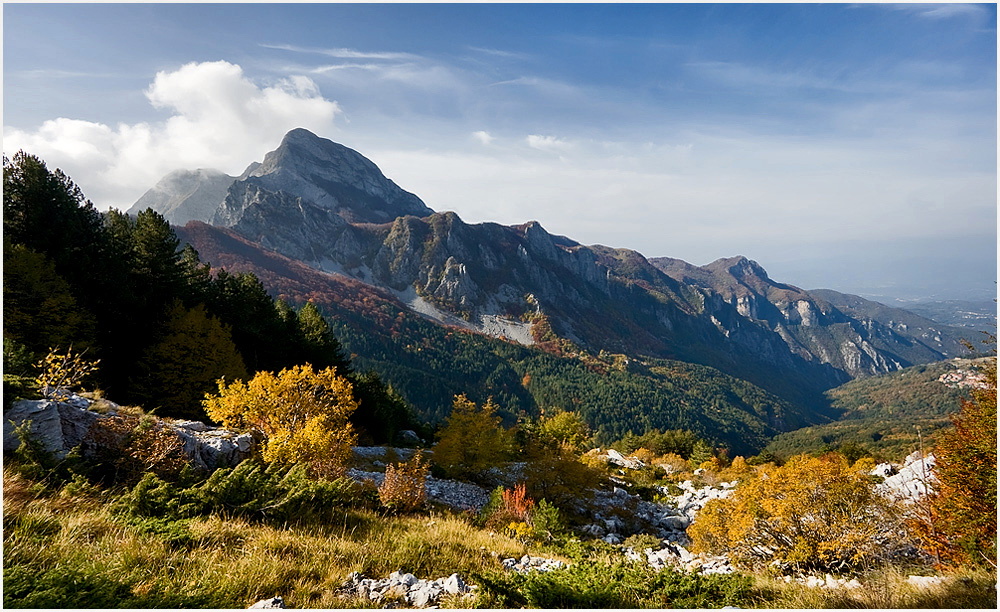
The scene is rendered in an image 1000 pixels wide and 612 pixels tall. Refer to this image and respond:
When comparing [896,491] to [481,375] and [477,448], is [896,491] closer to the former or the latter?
[477,448]

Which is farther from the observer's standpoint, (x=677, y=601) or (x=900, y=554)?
(x=900, y=554)

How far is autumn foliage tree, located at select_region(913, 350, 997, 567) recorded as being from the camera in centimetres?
1352

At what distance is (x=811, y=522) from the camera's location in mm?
13883

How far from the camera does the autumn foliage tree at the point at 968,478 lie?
44.4ft

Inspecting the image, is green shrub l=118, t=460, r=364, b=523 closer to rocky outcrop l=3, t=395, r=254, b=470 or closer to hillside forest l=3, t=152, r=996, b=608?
hillside forest l=3, t=152, r=996, b=608

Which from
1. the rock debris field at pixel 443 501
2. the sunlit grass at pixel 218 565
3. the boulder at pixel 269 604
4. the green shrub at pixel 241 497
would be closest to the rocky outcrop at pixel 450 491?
the rock debris field at pixel 443 501

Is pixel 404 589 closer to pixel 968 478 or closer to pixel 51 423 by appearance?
pixel 51 423

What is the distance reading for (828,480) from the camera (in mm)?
14328

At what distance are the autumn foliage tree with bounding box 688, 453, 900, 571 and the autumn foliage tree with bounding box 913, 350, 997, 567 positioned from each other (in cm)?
141

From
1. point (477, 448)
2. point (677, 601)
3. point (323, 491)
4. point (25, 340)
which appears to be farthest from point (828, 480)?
point (25, 340)

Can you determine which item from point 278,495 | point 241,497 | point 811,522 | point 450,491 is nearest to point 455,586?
point 278,495

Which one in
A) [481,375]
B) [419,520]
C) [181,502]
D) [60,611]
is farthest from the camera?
[481,375]

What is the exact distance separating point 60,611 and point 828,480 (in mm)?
19731

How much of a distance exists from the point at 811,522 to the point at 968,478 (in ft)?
23.1
